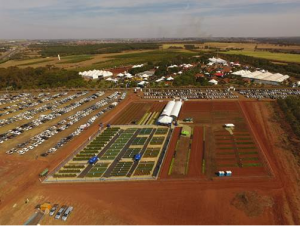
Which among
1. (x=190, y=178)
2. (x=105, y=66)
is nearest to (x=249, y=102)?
(x=190, y=178)

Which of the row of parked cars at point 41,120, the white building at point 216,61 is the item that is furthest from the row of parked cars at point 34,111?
the white building at point 216,61

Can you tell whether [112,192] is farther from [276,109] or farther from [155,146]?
[276,109]

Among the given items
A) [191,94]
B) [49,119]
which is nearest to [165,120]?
[191,94]

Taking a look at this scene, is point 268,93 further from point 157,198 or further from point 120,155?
point 157,198

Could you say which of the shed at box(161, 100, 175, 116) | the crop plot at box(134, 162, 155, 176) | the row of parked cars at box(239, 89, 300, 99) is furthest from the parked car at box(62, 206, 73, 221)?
the row of parked cars at box(239, 89, 300, 99)

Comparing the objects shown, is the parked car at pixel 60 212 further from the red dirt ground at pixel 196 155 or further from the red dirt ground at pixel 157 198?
the red dirt ground at pixel 196 155

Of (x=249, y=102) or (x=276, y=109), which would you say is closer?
(x=276, y=109)
